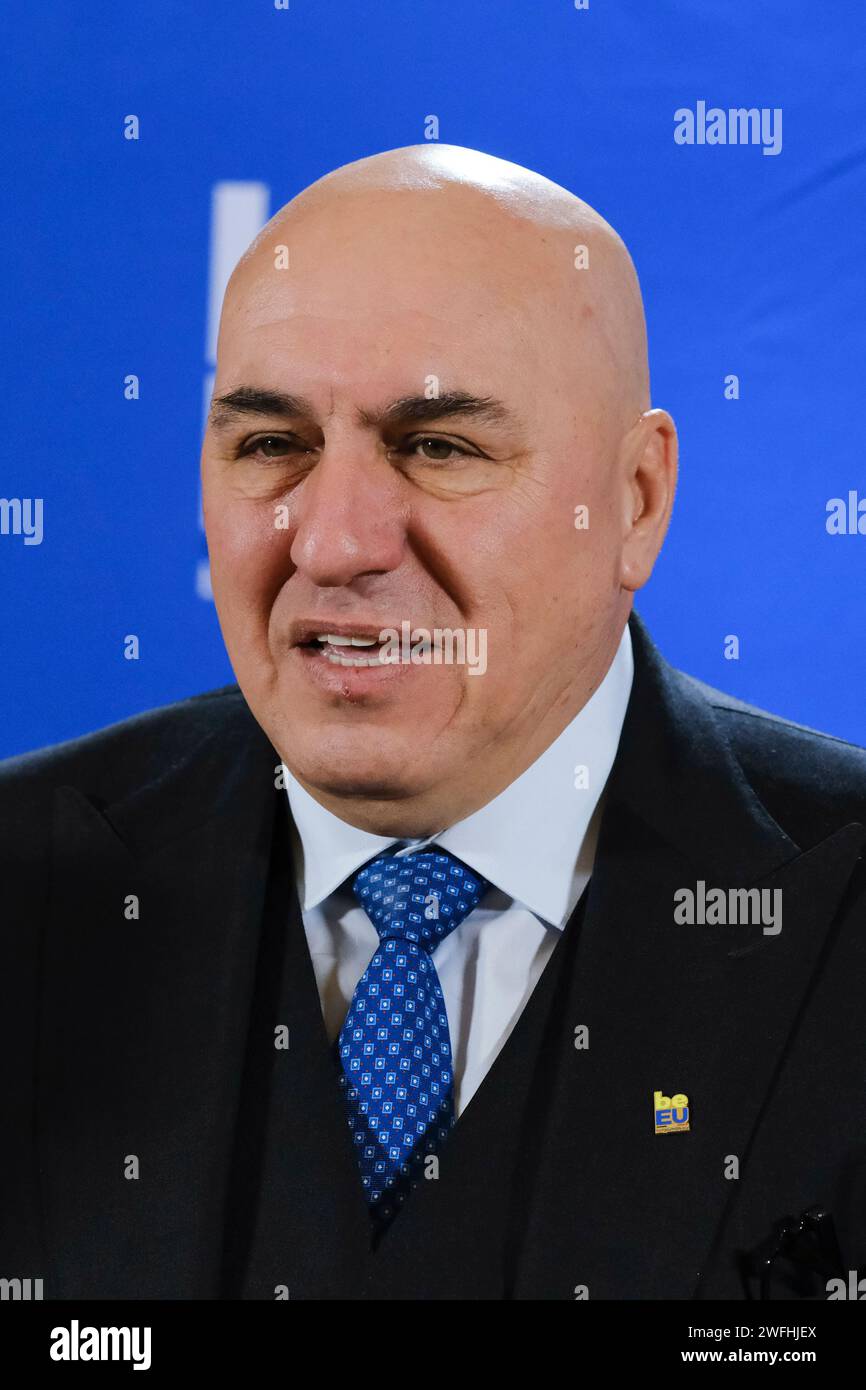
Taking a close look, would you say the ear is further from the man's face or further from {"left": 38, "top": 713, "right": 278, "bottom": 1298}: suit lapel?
{"left": 38, "top": 713, "right": 278, "bottom": 1298}: suit lapel

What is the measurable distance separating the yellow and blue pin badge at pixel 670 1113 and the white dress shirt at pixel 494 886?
17cm

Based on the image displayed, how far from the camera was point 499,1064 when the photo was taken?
1574mm

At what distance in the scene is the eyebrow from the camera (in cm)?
156

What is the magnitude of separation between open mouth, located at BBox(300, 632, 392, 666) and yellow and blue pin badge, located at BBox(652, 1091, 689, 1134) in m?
0.53

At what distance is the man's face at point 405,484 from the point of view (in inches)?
61.4

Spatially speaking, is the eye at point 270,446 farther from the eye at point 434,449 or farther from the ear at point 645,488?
the ear at point 645,488

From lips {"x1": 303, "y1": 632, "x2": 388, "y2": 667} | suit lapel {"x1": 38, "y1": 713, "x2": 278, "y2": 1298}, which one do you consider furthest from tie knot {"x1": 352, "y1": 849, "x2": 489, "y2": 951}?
lips {"x1": 303, "y1": 632, "x2": 388, "y2": 667}

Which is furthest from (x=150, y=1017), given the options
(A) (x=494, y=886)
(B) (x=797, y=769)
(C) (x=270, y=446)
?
(B) (x=797, y=769)

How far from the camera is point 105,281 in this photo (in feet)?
6.68

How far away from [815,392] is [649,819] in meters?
0.63

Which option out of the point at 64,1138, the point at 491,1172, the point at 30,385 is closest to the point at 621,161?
the point at 30,385

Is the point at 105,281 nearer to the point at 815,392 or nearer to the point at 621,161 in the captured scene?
the point at 621,161

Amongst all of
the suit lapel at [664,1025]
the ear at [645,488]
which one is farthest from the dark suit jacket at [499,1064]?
the ear at [645,488]

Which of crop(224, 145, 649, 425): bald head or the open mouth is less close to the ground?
crop(224, 145, 649, 425): bald head
